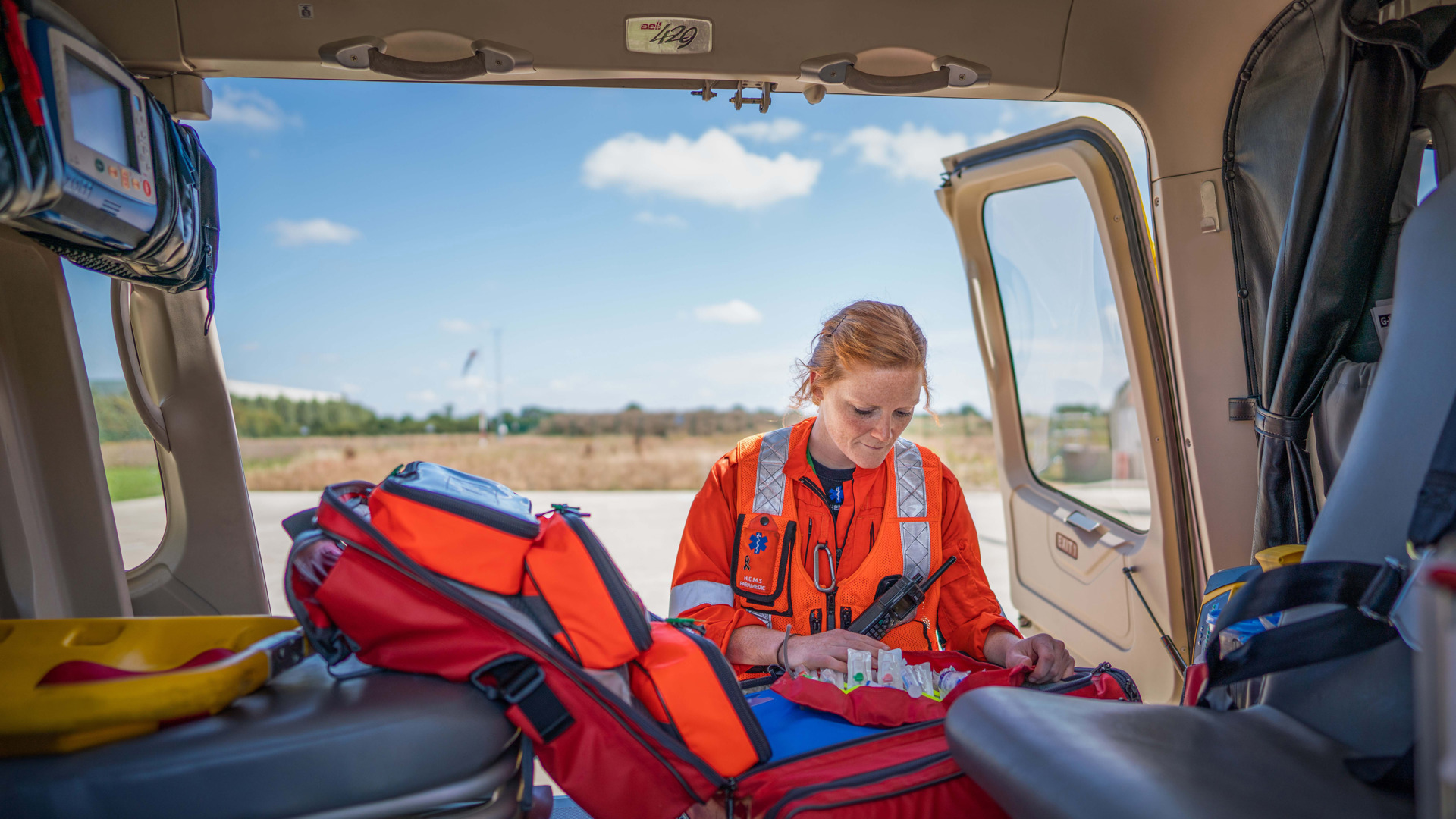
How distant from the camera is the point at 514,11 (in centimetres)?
206

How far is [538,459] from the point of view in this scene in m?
23.6

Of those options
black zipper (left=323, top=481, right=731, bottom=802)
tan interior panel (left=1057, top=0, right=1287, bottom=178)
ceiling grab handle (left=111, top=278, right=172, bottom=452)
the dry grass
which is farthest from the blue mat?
the dry grass

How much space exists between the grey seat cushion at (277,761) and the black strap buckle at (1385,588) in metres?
1.37

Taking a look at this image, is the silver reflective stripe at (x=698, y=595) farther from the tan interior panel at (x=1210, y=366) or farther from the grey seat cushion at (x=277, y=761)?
the tan interior panel at (x=1210, y=366)

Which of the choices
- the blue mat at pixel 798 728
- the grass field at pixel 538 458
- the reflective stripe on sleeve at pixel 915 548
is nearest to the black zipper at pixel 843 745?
the blue mat at pixel 798 728

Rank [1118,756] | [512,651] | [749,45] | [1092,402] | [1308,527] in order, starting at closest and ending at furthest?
[1118,756] < [512,651] < [1308,527] < [749,45] < [1092,402]

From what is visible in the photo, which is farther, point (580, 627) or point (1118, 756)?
point (580, 627)

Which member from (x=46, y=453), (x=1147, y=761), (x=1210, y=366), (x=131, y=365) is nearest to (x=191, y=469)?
(x=131, y=365)

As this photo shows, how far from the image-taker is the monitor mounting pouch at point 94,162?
4.47 feet

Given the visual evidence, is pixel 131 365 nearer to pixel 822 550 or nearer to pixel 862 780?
pixel 822 550

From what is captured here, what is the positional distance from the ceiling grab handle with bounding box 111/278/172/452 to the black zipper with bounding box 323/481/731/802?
1.67 metres

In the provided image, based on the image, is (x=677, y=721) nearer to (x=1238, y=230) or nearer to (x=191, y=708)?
(x=191, y=708)

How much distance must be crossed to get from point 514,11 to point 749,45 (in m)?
0.64

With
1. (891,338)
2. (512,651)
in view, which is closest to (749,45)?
(891,338)
